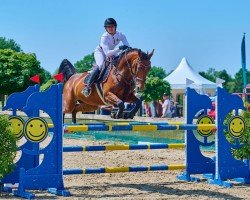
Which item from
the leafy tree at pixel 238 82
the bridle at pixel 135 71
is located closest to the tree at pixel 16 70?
the bridle at pixel 135 71

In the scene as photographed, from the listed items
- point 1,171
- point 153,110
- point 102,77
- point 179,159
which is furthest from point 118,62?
point 153,110

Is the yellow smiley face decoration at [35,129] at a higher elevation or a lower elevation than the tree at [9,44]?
lower

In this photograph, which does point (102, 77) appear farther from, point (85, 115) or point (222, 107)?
point (85, 115)

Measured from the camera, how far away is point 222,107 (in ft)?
25.7

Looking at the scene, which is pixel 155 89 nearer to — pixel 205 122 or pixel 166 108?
pixel 166 108

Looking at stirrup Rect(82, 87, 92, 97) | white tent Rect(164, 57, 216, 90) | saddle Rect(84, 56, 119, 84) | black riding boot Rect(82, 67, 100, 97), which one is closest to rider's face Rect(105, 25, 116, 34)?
saddle Rect(84, 56, 119, 84)

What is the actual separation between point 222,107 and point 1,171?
2981 mm

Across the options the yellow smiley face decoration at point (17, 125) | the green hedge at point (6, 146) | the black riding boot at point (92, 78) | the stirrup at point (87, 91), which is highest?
the black riding boot at point (92, 78)

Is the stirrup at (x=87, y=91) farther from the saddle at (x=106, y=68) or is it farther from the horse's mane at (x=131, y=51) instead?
the horse's mane at (x=131, y=51)

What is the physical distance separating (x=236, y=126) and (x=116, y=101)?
1619mm

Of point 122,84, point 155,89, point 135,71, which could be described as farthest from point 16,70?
point 135,71

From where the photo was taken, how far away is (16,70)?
4116 cm

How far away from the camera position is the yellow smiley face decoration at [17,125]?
6797 millimetres

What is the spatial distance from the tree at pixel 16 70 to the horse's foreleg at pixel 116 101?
32.7m
